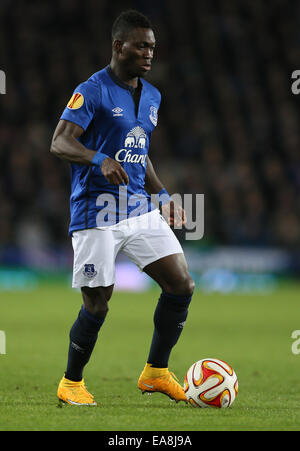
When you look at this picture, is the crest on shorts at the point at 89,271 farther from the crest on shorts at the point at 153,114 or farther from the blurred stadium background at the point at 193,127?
the blurred stadium background at the point at 193,127

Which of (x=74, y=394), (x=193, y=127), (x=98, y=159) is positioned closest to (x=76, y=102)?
(x=98, y=159)

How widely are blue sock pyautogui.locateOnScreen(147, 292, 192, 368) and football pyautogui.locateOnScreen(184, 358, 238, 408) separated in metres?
0.25

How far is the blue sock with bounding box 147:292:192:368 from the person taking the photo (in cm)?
515

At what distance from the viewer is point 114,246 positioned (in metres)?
5.07

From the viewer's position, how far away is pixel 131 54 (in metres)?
5.13

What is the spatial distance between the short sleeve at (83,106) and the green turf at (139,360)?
1.69 metres

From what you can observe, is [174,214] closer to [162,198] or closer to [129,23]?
[162,198]

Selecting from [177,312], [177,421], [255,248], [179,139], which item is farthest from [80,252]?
[179,139]

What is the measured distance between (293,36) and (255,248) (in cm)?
919

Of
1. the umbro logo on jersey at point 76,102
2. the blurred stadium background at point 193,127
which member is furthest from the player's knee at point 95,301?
the blurred stadium background at point 193,127

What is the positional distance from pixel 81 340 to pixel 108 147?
1.19m

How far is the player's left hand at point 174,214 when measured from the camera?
541 centimetres
